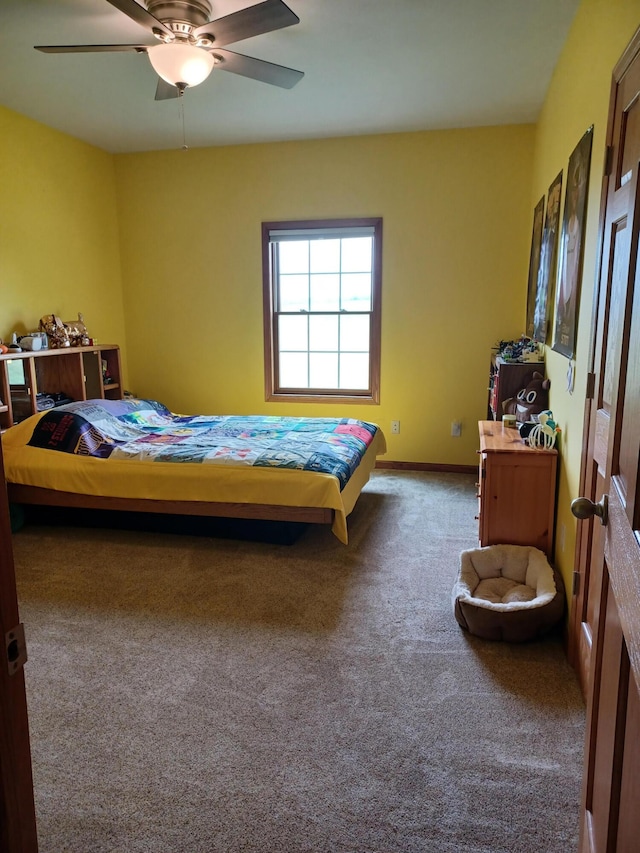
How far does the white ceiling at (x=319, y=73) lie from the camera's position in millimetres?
2873

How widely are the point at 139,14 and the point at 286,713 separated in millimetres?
2861

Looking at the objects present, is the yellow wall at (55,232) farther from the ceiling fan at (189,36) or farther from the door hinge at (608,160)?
the door hinge at (608,160)

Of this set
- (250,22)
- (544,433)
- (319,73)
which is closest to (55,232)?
(319,73)

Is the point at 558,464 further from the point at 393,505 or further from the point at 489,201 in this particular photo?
the point at 489,201

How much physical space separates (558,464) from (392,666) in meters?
1.26

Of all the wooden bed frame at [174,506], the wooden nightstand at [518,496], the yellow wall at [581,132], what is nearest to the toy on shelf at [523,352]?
the yellow wall at [581,132]

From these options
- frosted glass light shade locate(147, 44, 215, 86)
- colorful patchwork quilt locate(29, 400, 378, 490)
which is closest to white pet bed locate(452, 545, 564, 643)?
colorful patchwork quilt locate(29, 400, 378, 490)

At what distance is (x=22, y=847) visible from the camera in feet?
2.73

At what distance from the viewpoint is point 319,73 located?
3.56m

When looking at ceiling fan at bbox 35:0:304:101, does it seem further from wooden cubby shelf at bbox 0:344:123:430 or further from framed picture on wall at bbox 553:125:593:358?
wooden cubby shelf at bbox 0:344:123:430

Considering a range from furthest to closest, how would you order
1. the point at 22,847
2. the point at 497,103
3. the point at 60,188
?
the point at 60,188
the point at 497,103
the point at 22,847

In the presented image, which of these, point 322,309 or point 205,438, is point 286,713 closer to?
point 205,438

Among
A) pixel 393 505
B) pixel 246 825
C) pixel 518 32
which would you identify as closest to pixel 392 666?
pixel 246 825

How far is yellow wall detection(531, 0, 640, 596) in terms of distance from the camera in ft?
6.86
